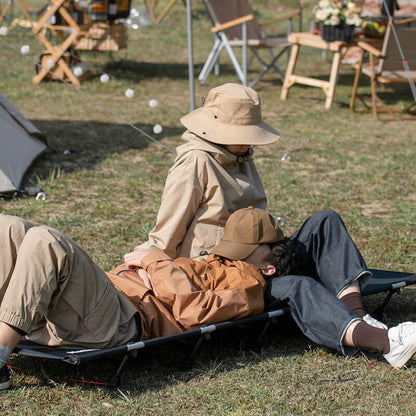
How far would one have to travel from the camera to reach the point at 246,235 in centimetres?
283

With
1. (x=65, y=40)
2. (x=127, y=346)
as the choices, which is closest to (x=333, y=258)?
(x=127, y=346)

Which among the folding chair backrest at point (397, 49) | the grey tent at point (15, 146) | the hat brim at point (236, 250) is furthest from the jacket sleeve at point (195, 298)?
the folding chair backrest at point (397, 49)

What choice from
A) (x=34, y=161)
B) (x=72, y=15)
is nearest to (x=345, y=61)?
(x=72, y=15)

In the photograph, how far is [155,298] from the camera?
2740mm

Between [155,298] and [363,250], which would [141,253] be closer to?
[155,298]

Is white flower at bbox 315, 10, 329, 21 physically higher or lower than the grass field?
higher

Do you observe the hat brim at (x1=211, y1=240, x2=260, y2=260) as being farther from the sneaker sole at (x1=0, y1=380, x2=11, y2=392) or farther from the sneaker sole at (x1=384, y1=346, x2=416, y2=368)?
the sneaker sole at (x1=0, y1=380, x2=11, y2=392)

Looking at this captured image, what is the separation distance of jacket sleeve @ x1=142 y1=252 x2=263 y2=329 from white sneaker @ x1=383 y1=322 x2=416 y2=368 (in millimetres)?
537

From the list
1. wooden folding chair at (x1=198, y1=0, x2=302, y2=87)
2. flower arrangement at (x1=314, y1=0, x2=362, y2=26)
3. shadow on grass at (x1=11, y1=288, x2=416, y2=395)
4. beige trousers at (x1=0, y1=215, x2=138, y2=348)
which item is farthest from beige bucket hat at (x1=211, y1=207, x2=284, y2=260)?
wooden folding chair at (x1=198, y1=0, x2=302, y2=87)

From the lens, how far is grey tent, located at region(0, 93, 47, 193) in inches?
198

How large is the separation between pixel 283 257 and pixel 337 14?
5533 millimetres

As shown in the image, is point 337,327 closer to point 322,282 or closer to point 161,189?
point 322,282

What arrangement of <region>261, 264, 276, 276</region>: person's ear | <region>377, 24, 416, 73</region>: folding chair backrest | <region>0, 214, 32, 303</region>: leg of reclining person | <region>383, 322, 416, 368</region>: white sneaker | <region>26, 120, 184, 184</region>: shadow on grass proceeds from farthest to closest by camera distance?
<region>377, 24, 416, 73</region>: folding chair backrest, <region>26, 120, 184, 184</region>: shadow on grass, <region>261, 264, 276, 276</region>: person's ear, <region>383, 322, 416, 368</region>: white sneaker, <region>0, 214, 32, 303</region>: leg of reclining person

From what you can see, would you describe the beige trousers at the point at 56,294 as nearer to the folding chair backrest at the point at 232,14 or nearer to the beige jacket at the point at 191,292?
the beige jacket at the point at 191,292
